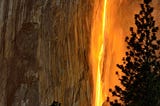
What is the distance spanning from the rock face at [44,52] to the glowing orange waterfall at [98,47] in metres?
0.23

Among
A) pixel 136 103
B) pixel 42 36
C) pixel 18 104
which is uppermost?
pixel 42 36

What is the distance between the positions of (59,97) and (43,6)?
2.44 m

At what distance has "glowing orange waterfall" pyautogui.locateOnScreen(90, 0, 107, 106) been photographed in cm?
1427

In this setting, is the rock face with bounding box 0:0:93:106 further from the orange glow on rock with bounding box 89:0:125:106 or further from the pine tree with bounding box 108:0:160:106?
the pine tree with bounding box 108:0:160:106

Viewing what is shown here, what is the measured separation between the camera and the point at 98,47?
14.4 metres

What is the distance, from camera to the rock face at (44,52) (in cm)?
1381

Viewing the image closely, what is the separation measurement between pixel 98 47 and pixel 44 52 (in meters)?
1.55

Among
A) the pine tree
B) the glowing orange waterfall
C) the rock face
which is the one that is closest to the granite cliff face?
the rock face

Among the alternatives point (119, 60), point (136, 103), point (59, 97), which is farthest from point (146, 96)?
point (59, 97)

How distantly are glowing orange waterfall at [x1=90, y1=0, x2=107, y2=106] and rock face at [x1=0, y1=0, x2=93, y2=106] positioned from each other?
23 centimetres

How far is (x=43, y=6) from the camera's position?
13.8 m

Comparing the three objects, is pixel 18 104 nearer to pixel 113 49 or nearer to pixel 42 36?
pixel 42 36

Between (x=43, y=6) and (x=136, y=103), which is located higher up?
(x=43, y=6)

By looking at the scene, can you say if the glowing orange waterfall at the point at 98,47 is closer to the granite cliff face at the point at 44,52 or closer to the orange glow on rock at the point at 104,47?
the orange glow on rock at the point at 104,47
